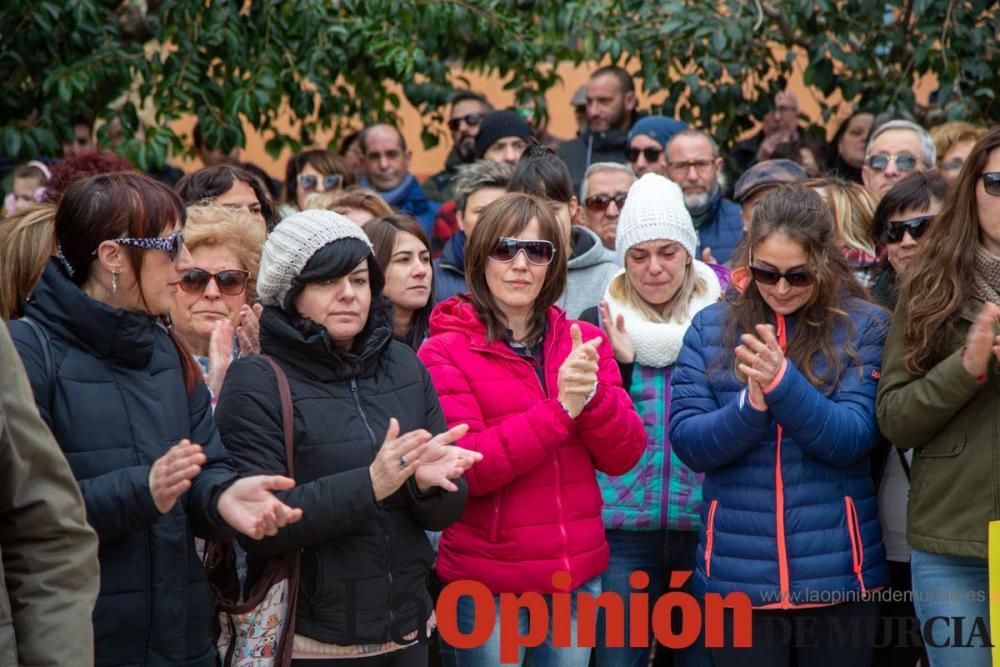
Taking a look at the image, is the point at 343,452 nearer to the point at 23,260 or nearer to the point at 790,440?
the point at 23,260

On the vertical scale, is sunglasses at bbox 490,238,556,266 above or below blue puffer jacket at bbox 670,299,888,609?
above

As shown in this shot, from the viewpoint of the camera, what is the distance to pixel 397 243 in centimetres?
538

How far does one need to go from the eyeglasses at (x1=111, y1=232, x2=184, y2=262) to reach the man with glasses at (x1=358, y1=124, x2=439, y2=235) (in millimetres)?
4340

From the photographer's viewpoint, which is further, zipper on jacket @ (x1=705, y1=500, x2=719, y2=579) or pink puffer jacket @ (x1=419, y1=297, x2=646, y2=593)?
zipper on jacket @ (x1=705, y1=500, x2=719, y2=579)

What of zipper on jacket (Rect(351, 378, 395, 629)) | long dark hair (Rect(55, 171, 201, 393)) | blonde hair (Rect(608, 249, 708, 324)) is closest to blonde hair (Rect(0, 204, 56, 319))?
long dark hair (Rect(55, 171, 201, 393))

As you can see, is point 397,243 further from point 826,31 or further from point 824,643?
point 826,31

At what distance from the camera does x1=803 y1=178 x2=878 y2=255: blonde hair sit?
560cm

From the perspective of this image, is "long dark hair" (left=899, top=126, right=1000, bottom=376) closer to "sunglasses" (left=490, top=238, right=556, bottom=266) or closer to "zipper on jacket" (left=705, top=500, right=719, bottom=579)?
"zipper on jacket" (left=705, top=500, right=719, bottom=579)

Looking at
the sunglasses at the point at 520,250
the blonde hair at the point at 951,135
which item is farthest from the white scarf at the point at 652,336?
the blonde hair at the point at 951,135

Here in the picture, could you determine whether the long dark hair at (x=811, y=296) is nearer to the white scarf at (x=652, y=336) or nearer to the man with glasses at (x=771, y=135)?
the white scarf at (x=652, y=336)

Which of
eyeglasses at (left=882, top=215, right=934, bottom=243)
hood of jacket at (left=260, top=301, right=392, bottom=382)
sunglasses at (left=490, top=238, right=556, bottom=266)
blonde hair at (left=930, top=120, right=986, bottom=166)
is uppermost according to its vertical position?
blonde hair at (left=930, top=120, right=986, bottom=166)

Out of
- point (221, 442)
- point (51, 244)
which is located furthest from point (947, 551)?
point (51, 244)

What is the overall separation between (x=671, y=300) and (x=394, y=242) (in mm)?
1143

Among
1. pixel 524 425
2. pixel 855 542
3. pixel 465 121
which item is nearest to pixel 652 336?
pixel 524 425
